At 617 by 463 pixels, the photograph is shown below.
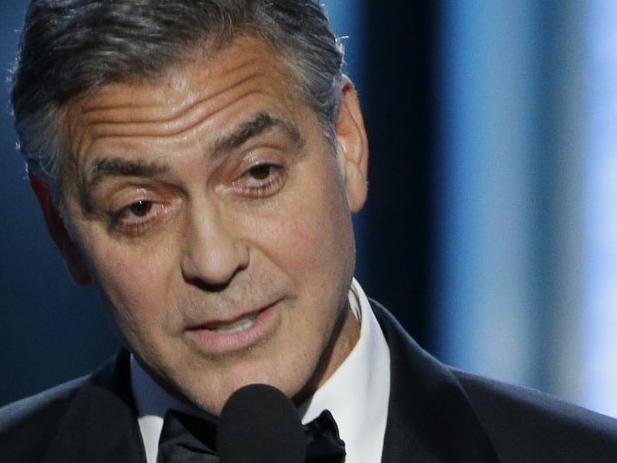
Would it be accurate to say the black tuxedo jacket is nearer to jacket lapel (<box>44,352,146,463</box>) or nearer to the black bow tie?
jacket lapel (<box>44,352,146,463</box>)

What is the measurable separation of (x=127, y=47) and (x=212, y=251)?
0.29 meters

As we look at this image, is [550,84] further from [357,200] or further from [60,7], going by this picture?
[60,7]

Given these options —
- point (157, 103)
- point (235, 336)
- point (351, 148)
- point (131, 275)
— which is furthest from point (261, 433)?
point (351, 148)

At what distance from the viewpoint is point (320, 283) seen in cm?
180

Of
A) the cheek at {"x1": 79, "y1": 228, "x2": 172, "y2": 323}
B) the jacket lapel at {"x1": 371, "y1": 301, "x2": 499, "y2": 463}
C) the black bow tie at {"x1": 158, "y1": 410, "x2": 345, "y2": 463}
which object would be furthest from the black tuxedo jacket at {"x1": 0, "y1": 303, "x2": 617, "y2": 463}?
the cheek at {"x1": 79, "y1": 228, "x2": 172, "y2": 323}

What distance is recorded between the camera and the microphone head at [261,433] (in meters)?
1.51

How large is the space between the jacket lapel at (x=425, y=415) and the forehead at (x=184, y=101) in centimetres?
43

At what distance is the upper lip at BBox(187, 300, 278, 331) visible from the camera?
5.69 feet

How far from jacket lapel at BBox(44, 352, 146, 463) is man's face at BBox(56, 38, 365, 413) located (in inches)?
7.5

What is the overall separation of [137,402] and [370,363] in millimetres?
367

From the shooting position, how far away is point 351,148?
199 centimetres

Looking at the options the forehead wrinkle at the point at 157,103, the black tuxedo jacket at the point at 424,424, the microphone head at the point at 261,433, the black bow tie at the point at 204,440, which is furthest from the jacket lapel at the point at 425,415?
the forehead wrinkle at the point at 157,103

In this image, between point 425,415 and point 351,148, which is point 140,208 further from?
point 425,415

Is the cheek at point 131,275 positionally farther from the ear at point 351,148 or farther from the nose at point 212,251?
the ear at point 351,148
